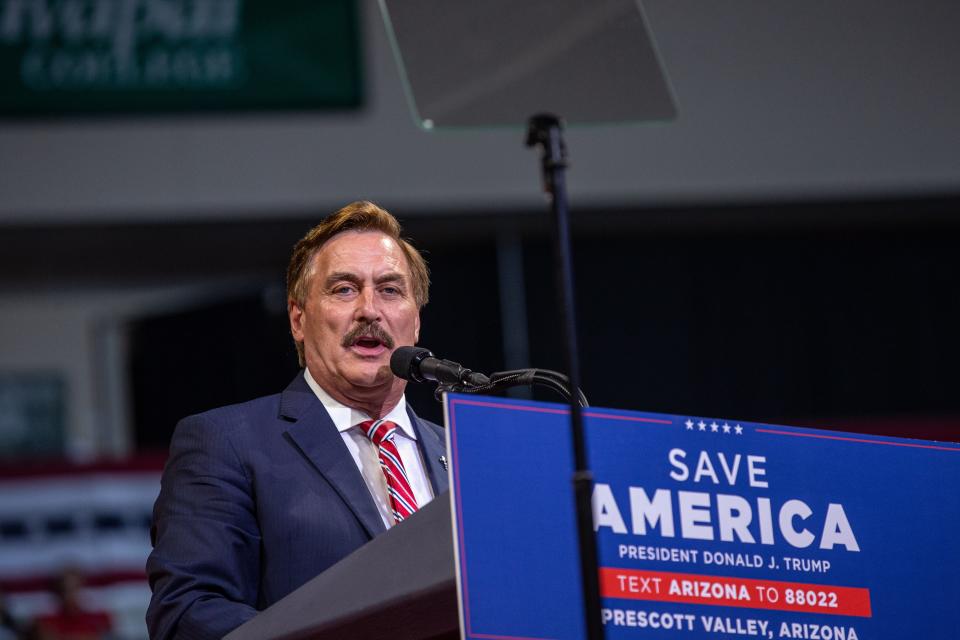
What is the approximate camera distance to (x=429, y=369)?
1.81 m

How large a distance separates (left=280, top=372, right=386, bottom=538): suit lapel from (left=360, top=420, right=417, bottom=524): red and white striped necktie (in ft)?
0.16

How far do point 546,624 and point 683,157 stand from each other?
239 inches

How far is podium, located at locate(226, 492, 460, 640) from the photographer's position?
53.5 inches

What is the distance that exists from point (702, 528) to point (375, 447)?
0.75 m

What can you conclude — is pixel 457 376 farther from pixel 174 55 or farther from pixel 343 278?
pixel 174 55

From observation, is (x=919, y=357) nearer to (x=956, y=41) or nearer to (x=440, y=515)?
(x=956, y=41)

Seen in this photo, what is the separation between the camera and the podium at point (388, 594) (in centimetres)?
136

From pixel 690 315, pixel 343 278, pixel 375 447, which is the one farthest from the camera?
pixel 690 315

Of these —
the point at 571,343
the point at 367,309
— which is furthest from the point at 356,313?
the point at 571,343

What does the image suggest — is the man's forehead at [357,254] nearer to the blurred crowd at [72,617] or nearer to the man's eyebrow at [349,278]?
the man's eyebrow at [349,278]

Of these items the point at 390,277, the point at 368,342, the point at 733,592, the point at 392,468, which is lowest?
the point at 733,592

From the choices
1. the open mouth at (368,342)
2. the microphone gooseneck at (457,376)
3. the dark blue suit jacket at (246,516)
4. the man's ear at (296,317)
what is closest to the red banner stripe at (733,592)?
the microphone gooseneck at (457,376)

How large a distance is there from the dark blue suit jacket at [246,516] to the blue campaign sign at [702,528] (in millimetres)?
480

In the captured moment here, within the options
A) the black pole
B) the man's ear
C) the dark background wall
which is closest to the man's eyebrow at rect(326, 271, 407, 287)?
the man's ear
